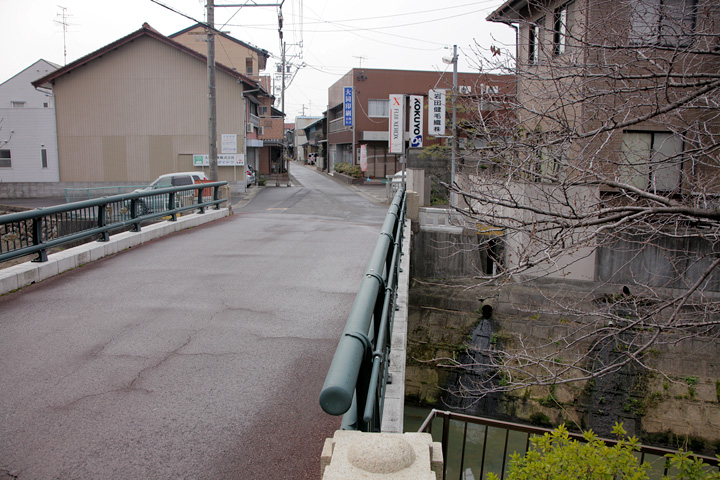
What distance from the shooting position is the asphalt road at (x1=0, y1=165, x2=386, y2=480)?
3.53 meters

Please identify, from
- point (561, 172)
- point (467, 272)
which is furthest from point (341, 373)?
point (467, 272)

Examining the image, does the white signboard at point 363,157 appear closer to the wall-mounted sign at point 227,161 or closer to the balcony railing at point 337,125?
the balcony railing at point 337,125

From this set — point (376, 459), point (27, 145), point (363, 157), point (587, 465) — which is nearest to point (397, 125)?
point (363, 157)

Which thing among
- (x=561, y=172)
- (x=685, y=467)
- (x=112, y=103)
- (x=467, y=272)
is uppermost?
(x=112, y=103)

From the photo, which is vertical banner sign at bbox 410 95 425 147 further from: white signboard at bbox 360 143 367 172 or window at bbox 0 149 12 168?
window at bbox 0 149 12 168

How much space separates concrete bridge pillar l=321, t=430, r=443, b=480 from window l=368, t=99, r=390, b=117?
4255 centimetres

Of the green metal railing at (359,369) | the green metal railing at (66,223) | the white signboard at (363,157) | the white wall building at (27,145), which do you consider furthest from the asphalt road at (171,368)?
the white signboard at (363,157)

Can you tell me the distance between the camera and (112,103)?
3331cm

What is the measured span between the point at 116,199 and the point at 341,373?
921cm

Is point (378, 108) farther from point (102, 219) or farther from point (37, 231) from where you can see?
point (37, 231)

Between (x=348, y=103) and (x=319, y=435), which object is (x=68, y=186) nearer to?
(x=348, y=103)

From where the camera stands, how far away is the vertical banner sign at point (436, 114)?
25797 mm

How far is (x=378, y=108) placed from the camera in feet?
143

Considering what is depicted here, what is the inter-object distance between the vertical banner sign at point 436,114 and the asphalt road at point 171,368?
17684mm
